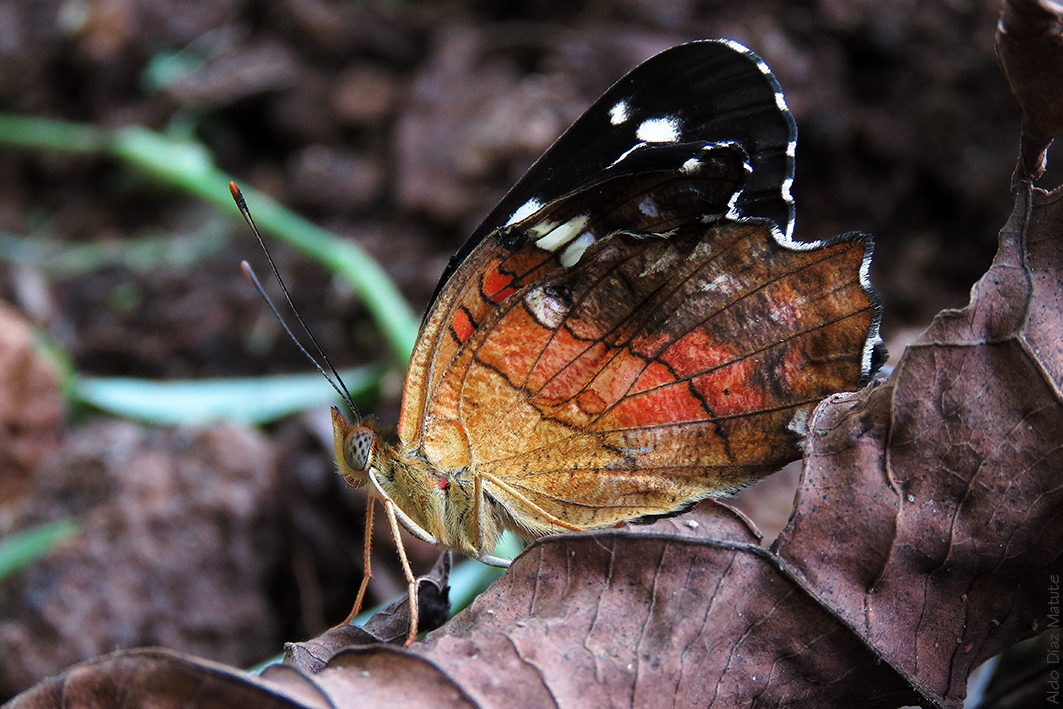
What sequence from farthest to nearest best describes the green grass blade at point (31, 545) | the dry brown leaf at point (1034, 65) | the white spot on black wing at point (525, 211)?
the green grass blade at point (31, 545) → the white spot on black wing at point (525, 211) → the dry brown leaf at point (1034, 65)

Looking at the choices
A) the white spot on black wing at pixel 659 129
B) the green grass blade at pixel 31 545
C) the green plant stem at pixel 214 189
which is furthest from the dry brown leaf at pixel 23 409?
the white spot on black wing at pixel 659 129

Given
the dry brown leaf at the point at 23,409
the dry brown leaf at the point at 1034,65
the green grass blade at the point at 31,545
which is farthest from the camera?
the dry brown leaf at the point at 23,409

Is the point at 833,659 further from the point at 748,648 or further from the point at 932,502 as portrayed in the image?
the point at 932,502

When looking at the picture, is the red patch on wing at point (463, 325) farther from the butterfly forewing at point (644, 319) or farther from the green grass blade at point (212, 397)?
the green grass blade at point (212, 397)

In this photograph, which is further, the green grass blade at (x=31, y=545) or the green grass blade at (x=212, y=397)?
the green grass blade at (x=212, y=397)

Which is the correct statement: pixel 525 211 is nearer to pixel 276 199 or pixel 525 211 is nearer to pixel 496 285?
pixel 496 285

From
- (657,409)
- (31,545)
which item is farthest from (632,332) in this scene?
(31,545)

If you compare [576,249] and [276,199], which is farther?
[276,199]
